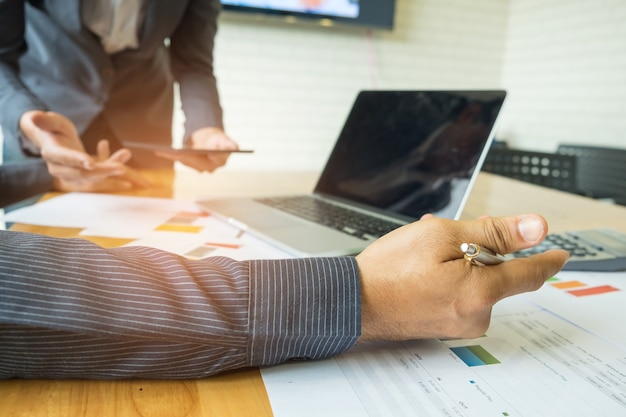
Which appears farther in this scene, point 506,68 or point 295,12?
point 506,68

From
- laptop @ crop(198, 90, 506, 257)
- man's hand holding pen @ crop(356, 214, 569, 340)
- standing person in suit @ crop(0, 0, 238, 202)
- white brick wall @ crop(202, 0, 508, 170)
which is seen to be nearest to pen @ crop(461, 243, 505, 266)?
man's hand holding pen @ crop(356, 214, 569, 340)

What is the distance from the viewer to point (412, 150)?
80 centimetres

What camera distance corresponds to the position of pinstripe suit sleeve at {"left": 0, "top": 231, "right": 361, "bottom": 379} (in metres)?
0.34

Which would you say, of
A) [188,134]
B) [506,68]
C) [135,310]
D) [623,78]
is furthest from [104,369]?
[506,68]

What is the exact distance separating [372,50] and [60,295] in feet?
9.07

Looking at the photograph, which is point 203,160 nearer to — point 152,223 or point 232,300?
point 152,223

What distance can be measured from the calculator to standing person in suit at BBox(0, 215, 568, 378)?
0.24 metres

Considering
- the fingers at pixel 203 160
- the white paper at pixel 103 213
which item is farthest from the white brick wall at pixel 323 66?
the white paper at pixel 103 213

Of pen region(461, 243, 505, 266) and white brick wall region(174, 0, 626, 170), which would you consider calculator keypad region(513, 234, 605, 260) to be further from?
white brick wall region(174, 0, 626, 170)

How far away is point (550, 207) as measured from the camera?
40.5 inches

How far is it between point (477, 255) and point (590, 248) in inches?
15.4

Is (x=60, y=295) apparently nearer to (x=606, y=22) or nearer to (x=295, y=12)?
(x=295, y=12)

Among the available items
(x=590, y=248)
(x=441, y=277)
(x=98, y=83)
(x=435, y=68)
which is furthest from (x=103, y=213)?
(x=435, y=68)

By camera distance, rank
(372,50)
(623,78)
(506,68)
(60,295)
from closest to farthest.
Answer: (60,295)
(623,78)
(372,50)
(506,68)
